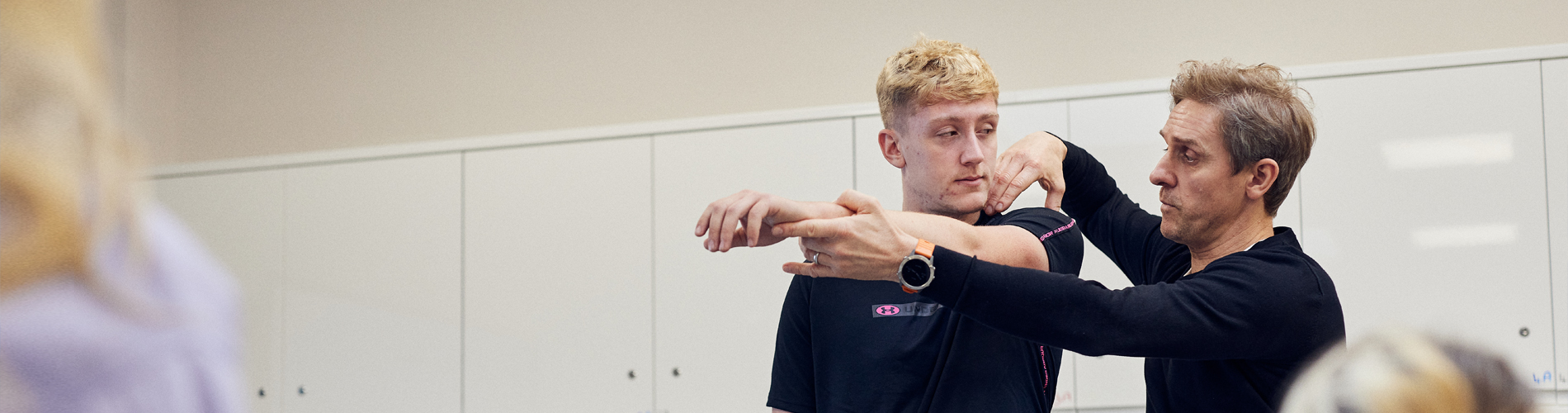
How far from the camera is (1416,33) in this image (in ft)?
11.0

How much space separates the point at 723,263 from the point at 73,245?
2.73m

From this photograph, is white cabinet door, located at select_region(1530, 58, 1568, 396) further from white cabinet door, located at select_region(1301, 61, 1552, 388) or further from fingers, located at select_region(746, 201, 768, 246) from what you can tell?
fingers, located at select_region(746, 201, 768, 246)

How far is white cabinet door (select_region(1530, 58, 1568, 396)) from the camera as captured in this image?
2559 millimetres

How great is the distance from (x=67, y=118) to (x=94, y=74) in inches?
1.2

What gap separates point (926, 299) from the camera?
1.31 m

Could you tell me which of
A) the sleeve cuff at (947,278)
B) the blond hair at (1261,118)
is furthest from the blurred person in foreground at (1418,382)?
the blond hair at (1261,118)

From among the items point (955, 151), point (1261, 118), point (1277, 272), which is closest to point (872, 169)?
point (955, 151)

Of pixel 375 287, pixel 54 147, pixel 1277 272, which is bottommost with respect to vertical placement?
pixel 375 287

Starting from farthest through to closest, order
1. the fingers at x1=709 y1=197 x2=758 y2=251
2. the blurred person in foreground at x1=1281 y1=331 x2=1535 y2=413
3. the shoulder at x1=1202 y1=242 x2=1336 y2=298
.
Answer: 1. the shoulder at x1=1202 y1=242 x2=1336 y2=298
2. the fingers at x1=709 y1=197 x2=758 y2=251
3. the blurred person in foreground at x1=1281 y1=331 x2=1535 y2=413

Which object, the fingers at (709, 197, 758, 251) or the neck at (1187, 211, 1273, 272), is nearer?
the fingers at (709, 197, 758, 251)

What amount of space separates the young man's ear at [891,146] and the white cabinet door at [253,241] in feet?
9.48

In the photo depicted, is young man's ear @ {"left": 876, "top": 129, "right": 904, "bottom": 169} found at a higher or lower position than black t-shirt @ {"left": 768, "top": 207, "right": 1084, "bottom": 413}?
higher

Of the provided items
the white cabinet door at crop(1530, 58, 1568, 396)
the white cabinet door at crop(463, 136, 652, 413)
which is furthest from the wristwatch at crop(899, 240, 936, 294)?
the white cabinet door at crop(1530, 58, 1568, 396)

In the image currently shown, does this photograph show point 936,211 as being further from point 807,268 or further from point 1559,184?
point 1559,184
